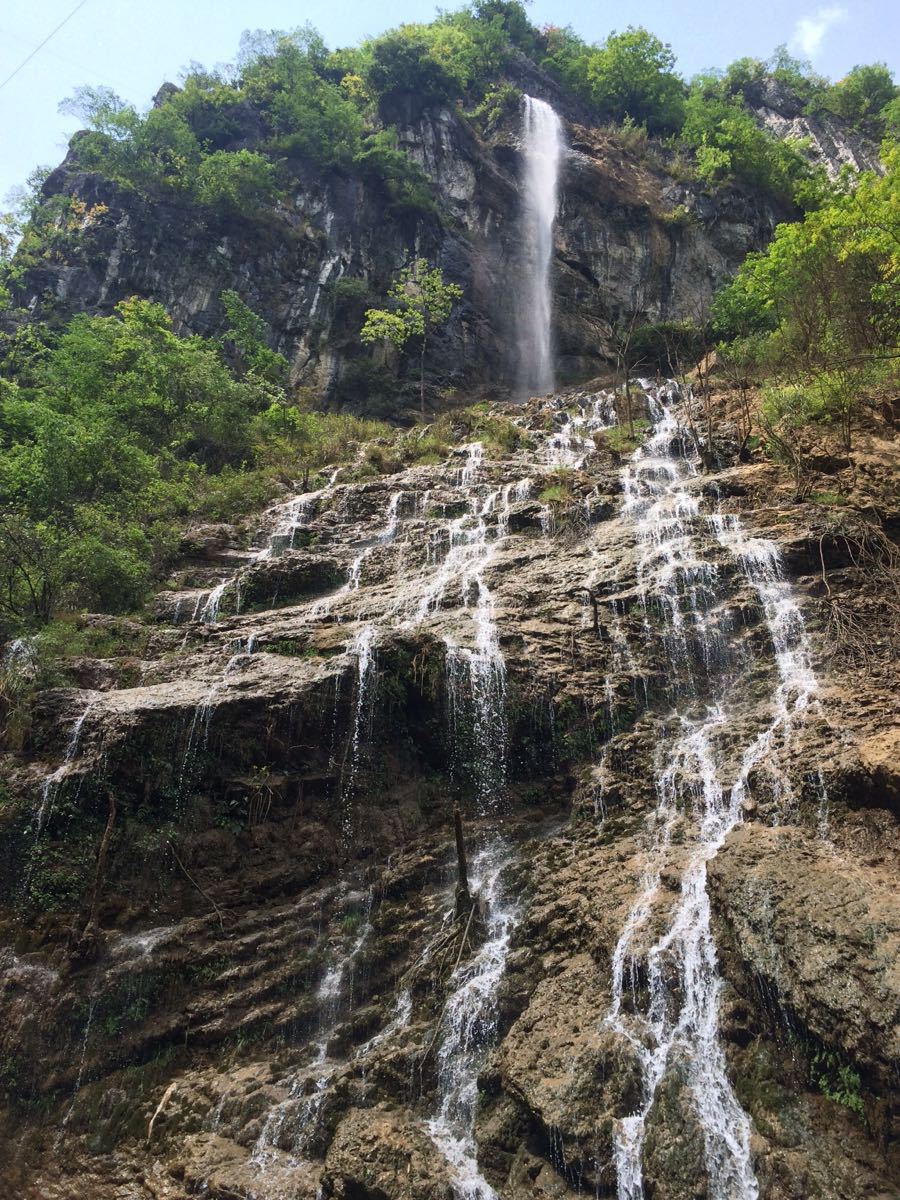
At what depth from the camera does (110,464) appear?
1680 cm

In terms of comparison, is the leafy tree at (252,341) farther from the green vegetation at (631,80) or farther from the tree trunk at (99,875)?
the green vegetation at (631,80)

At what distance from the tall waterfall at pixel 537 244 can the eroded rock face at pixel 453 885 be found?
1788 centimetres

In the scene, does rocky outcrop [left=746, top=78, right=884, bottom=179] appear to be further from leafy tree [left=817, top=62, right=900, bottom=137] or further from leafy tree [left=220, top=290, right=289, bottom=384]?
leafy tree [left=220, top=290, right=289, bottom=384]

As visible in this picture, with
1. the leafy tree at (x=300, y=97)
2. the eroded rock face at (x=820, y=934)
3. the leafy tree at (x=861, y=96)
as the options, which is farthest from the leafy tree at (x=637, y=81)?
the eroded rock face at (x=820, y=934)

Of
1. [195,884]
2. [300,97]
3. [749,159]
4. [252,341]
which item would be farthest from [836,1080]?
[300,97]

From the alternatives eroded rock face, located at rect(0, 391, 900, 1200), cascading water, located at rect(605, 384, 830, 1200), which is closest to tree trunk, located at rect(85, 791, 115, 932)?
eroded rock face, located at rect(0, 391, 900, 1200)

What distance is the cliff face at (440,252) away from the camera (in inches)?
1126

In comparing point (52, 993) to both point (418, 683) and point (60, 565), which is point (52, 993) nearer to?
point (418, 683)

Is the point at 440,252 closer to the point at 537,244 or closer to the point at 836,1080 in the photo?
the point at 537,244

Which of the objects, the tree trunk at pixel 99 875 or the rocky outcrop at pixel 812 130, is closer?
the tree trunk at pixel 99 875

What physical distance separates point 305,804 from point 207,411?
1515cm

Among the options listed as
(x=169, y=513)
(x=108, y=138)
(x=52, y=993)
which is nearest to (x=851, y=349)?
(x=169, y=513)

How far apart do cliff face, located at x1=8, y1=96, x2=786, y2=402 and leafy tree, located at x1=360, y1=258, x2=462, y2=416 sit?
0.92 m

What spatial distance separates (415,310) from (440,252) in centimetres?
431
